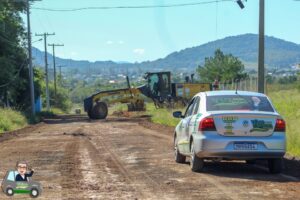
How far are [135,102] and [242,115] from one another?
126ft

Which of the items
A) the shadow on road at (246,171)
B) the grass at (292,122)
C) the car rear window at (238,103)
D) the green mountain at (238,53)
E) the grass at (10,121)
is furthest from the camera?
the green mountain at (238,53)

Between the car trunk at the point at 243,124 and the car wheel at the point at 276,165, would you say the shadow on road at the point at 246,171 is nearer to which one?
the car wheel at the point at 276,165

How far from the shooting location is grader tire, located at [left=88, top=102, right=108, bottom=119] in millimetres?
48875

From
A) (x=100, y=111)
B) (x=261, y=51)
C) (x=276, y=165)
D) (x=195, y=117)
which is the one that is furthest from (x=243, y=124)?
(x=100, y=111)

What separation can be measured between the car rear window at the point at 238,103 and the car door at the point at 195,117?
318mm

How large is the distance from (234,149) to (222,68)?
68.0m

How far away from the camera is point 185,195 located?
33.1 ft

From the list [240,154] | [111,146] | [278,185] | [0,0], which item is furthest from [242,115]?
[0,0]

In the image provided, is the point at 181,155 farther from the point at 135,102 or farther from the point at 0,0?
the point at 0,0

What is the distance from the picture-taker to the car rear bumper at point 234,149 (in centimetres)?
1253

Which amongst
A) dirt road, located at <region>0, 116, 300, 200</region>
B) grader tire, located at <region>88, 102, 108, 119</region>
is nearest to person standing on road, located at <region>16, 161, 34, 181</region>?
dirt road, located at <region>0, 116, 300, 200</region>

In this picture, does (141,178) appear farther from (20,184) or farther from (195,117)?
(20,184)

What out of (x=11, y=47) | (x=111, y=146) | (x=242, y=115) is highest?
(x=11, y=47)

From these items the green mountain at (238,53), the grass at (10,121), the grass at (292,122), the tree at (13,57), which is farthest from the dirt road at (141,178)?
the green mountain at (238,53)
